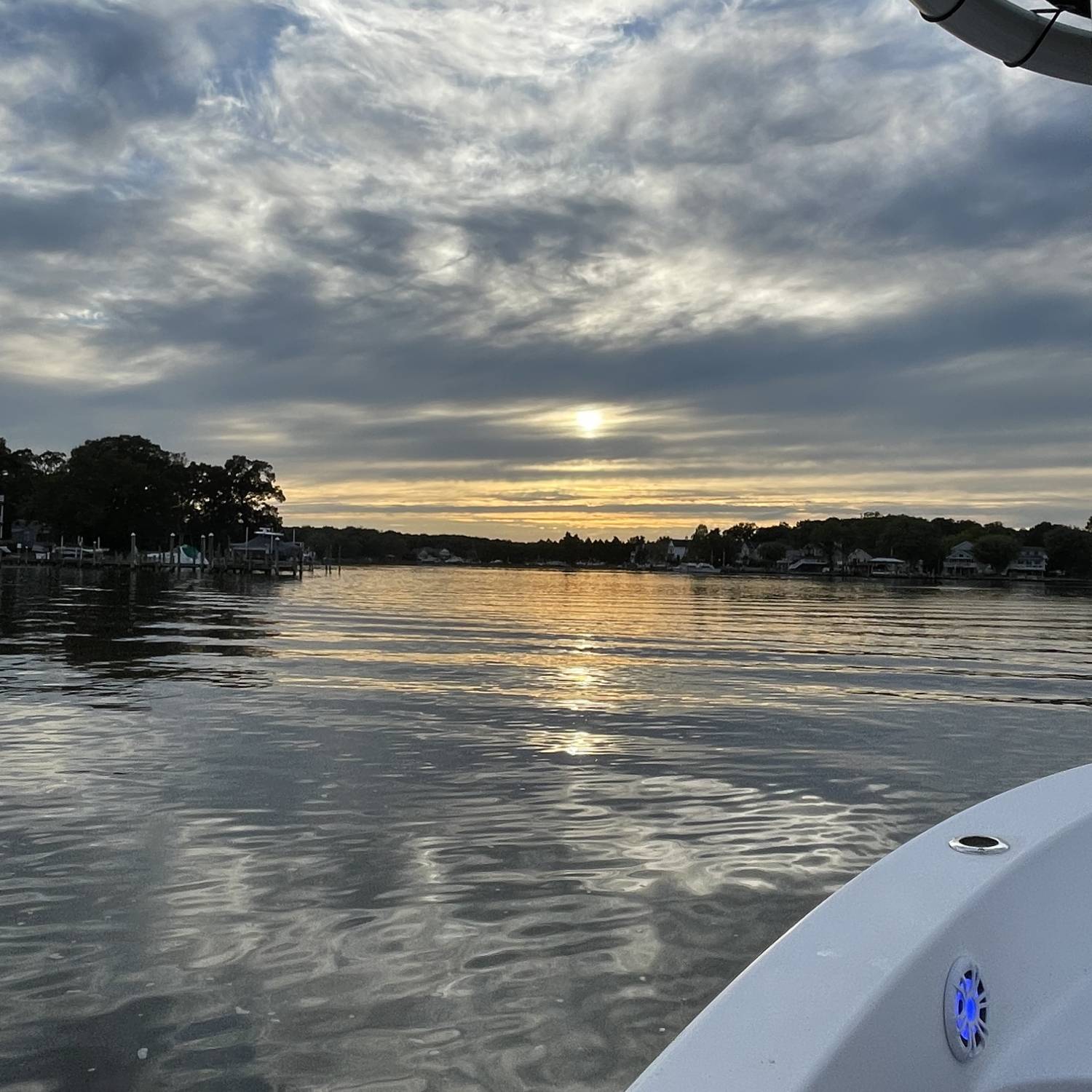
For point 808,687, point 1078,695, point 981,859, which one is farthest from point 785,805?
point 1078,695

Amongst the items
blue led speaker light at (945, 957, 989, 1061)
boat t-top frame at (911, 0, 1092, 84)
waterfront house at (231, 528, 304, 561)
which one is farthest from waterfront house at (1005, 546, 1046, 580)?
blue led speaker light at (945, 957, 989, 1061)

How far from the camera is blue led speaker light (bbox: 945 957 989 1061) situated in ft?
6.34

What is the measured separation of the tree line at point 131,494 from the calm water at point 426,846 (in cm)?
9695

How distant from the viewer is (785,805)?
23.4ft

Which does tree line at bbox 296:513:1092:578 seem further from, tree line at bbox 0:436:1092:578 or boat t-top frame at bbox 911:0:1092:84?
boat t-top frame at bbox 911:0:1092:84

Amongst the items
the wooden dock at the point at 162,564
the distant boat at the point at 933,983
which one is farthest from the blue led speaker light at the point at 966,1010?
the wooden dock at the point at 162,564

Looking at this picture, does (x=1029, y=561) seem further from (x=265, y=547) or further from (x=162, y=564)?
(x=162, y=564)

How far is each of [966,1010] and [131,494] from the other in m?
114

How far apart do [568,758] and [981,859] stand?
643cm

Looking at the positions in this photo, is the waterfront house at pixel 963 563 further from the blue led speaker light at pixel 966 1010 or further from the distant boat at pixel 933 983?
the blue led speaker light at pixel 966 1010

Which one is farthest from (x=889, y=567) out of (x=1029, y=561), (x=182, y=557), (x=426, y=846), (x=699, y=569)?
(x=426, y=846)

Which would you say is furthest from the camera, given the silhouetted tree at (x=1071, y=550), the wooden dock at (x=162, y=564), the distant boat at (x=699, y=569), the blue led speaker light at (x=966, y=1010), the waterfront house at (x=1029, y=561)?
the distant boat at (x=699, y=569)

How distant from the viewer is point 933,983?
191cm

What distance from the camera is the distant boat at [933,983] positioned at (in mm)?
1571
